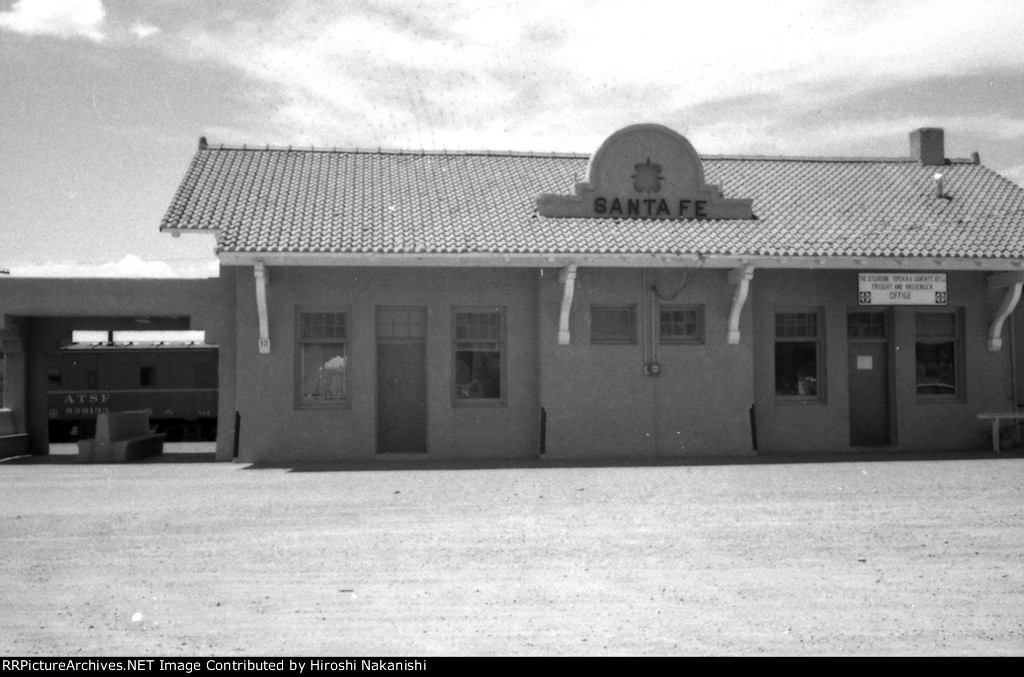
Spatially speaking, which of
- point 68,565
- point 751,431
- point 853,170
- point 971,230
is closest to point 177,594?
point 68,565

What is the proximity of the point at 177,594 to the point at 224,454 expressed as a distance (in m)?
11.5

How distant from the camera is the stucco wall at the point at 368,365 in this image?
18.1 m

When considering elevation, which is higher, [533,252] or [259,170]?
[259,170]

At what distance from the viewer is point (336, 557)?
8.88m

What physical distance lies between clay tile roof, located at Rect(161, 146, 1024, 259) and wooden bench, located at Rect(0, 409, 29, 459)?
5.48m

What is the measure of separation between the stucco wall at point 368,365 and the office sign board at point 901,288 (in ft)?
19.0

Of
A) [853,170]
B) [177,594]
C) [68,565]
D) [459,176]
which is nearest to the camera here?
[177,594]

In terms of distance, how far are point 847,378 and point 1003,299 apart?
10.3ft

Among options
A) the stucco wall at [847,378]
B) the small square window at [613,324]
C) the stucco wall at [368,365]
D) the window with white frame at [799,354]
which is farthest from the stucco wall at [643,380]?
the window with white frame at [799,354]

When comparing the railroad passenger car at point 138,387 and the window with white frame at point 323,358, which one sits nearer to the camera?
the window with white frame at point 323,358

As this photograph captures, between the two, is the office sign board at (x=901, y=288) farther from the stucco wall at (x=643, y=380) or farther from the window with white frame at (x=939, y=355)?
the stucco wall at (x=643, y=380)

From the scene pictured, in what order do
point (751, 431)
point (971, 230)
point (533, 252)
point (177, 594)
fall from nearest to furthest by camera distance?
1. point (177, 594)
2. point (533, 252)
3. point (751, 431)
4. point (971, 230)

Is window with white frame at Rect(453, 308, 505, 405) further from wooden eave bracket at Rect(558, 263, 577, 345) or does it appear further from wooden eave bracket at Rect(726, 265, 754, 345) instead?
wooden eave bracket at Rect(726, 265, 754, 345)

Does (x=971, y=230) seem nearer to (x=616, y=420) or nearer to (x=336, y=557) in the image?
(x=616, y=420)
